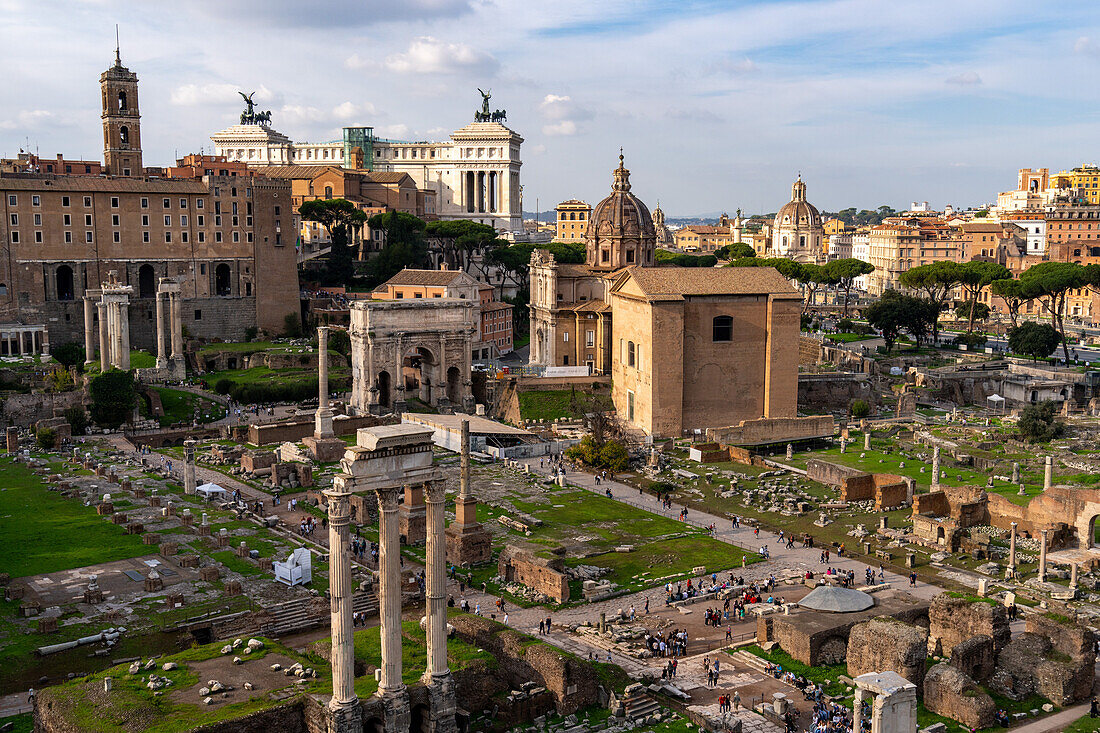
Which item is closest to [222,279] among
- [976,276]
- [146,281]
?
[146,281]

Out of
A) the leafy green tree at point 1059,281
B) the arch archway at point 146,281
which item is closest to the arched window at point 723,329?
the leafy green tree at point 1059,281

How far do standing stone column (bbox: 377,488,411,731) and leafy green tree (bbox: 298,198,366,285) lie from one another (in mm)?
64949

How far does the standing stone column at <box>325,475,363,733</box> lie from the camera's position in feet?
65.5

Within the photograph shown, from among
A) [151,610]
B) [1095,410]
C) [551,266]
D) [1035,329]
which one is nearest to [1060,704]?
[151,610]

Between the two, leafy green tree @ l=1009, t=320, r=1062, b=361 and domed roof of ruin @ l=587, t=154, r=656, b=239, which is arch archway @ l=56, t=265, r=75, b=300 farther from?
leafy green tree @ l=1009, t=320, r=1062, b=361

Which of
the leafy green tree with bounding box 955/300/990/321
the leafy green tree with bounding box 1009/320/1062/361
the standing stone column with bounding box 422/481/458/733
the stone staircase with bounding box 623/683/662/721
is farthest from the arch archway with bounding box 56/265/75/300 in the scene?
the leafy green tree with bounding box 955/300/990/321

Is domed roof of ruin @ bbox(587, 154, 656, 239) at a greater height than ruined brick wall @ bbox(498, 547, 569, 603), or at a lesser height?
greater

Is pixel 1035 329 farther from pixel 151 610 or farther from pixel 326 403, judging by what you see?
pixel 151 610

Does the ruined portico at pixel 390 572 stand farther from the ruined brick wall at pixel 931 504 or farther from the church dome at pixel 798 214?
the church dome at pixel 798 214

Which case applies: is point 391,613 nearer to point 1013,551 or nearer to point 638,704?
point 638,704

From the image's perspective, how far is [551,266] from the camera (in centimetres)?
6562

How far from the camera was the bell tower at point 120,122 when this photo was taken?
74250 millimetres

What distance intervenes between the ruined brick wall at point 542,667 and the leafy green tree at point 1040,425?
117 ft

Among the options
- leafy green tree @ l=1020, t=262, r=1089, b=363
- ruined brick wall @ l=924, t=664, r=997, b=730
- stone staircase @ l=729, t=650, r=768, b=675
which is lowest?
stone staircase @ l=729, t=650, r=768, b=675
